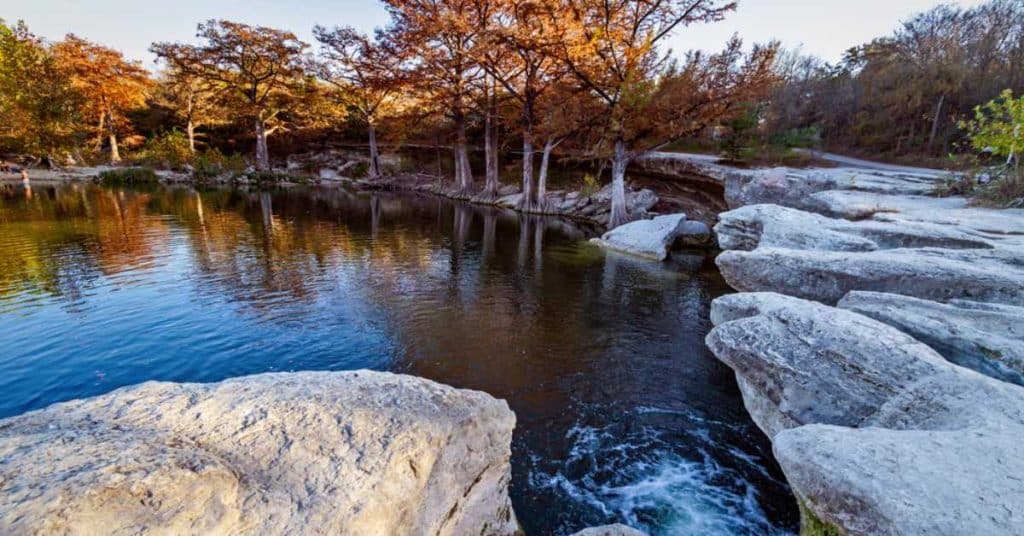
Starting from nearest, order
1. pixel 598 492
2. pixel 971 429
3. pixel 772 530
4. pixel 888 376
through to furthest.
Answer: pixel 971 429
pixel 888 376
pixel 772 530
pixel 598 492

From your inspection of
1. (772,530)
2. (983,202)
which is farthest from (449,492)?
(983,202)

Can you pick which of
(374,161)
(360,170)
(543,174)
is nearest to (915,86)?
(543,174)

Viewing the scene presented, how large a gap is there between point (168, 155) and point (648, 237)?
4201 centimetres

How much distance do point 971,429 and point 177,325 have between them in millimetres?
10728

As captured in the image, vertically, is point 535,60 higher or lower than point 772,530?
higher

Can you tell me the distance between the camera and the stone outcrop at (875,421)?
256 cm

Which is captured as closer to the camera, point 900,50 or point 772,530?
point 772,530

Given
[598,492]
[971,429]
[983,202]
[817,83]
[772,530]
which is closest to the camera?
[971,429]

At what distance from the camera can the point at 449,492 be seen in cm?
325

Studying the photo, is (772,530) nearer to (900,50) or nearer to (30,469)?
(30,469)

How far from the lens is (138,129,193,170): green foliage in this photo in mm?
39188

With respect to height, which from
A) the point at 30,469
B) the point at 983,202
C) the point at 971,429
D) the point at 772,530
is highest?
the point at 983,202

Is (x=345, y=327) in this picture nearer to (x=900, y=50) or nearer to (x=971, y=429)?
(x=971, y=429)

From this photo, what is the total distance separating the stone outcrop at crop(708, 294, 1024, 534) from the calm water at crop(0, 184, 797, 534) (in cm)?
127
